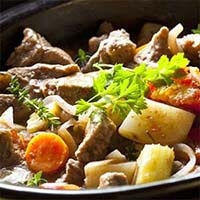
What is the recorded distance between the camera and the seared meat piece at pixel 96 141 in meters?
3.17

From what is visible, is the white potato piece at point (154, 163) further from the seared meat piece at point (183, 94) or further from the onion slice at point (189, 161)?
the seared meat piece at point (183, 94)

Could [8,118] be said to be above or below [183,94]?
below

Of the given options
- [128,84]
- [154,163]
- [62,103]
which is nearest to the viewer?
[154,163]

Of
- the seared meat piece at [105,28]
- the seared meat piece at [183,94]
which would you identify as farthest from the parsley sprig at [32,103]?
the seared meat piece at [105,28]

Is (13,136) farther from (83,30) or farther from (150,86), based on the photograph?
(83,30)

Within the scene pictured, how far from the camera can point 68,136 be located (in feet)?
11.3

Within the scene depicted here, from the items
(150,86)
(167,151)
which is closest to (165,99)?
(150,86)

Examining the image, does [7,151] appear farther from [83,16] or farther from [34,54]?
[83,16]

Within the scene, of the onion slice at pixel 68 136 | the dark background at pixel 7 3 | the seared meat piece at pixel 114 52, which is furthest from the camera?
the dark background at pixel 7 3

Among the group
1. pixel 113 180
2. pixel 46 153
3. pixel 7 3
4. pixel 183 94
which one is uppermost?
pixel 7 3

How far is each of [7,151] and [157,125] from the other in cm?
72

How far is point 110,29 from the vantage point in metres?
4.48

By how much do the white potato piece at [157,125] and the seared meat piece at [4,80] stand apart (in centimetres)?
89

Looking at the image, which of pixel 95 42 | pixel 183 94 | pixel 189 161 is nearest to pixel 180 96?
pixel 183 94
